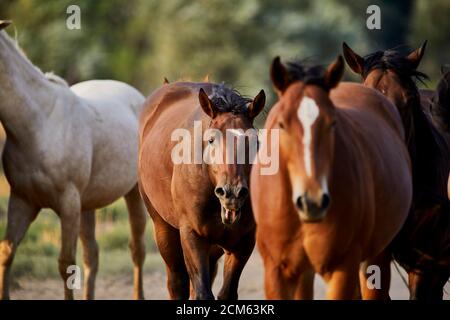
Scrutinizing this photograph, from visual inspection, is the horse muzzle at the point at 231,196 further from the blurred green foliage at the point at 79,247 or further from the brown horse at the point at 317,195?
the blurred green foliage at the point at 79,247

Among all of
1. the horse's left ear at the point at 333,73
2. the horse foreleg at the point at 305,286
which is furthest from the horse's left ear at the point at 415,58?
the horse foreleg at the point at 305,286

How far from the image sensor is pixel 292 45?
32.8 metres

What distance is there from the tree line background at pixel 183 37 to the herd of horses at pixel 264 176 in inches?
714

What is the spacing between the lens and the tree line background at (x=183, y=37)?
1167 inches

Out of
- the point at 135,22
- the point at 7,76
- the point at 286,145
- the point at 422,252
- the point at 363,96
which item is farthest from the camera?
the point at 135,22

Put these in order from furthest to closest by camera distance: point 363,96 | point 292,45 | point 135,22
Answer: point 135,22, point 292,45, point 363,96

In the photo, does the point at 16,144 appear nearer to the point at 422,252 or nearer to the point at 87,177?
the point at 87,177

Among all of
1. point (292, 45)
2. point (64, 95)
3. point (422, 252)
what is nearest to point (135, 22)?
point (292, 45)

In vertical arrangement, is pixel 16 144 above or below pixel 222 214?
above

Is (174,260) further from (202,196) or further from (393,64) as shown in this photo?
(393,64)

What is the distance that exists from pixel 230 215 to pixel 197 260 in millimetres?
579

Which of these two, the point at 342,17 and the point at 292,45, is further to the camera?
the point at 342,17
